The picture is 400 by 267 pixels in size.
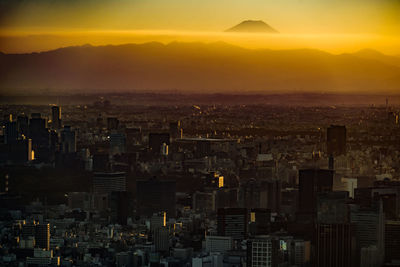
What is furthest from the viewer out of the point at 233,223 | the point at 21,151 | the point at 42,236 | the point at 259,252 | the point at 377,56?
the point at 21,151

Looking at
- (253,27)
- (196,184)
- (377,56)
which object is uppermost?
Result: (253,27)

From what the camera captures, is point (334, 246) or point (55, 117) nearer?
point (334, 246)

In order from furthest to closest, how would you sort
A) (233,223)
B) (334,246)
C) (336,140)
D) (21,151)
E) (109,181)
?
(109,181) < (21,151) < (336,140) < (233,223) < (334,246)

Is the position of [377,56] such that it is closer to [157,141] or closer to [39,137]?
[157,141]

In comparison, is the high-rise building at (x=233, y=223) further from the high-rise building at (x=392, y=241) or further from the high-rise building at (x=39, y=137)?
the high-rise building at (x=39, y=137)

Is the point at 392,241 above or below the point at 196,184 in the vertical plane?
below

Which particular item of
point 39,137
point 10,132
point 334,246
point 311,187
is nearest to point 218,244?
point 334,246

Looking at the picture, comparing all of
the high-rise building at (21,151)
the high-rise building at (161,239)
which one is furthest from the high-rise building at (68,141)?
the high-rise building at (161,239)
